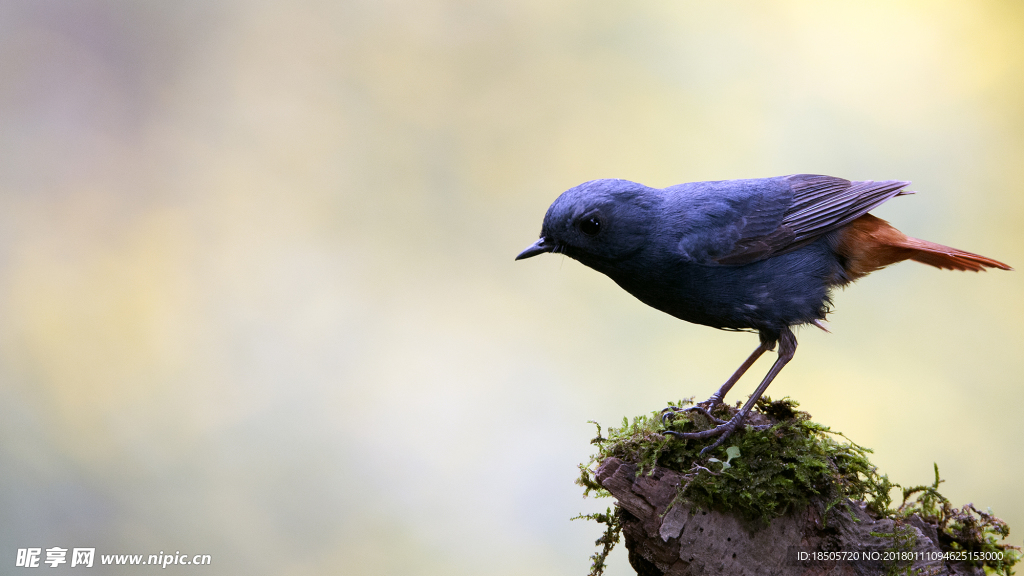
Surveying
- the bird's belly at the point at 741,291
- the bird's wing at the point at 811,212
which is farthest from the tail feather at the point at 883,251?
the bird's belly at the point at 741,291

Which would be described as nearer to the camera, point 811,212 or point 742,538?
point 742,538

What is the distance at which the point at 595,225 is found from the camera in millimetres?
3281

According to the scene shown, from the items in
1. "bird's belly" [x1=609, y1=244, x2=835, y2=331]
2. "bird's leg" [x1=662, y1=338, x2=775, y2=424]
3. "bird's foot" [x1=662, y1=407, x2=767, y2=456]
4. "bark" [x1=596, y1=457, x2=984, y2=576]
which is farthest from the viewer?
"bird's leg" [x1=662, y1=338, x2=775, y2=424]

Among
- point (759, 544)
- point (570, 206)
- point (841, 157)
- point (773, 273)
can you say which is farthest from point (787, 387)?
point (570, 206)

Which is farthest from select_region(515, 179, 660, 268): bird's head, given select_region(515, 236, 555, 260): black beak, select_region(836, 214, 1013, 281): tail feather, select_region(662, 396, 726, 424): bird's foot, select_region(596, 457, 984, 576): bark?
select_region(836, 214, 1013, 281): tail feather

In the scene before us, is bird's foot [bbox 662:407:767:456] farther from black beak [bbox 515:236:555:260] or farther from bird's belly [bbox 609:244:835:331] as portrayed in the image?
black beak [bbox 515:236:555:260]

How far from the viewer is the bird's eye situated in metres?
3.27

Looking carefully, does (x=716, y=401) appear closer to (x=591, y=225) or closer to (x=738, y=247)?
(x=738, y=247)

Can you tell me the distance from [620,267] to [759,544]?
1.32 meters

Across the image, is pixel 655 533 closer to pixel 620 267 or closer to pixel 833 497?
pixel 833 497

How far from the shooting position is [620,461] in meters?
3.22

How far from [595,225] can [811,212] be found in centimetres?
115

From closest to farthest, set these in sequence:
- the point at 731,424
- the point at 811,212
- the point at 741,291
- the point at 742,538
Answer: the point at 742,538
the point at 731,424
the point at 741,291
the point at 811,212

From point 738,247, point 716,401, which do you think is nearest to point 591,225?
point 738,247
